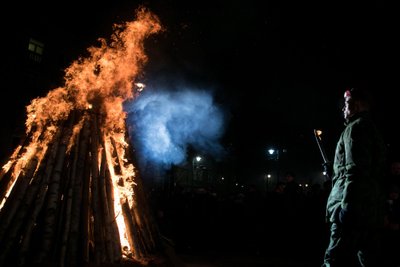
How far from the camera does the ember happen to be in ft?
16.5

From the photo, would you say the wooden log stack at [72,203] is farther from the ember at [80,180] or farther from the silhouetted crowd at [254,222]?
the silhouetted crowd at [254,222]

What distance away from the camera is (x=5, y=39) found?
16.5 metres

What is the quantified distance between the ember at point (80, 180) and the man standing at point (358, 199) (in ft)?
11.6

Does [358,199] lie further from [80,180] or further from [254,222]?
[254,222]

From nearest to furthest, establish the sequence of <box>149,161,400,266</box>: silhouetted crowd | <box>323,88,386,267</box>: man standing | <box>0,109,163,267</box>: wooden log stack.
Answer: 1. <box>323,88,386,267</box>: man standing
2. <box>0,109,163,267</box>: wooden log stack
3. <box>149,161,400,266</box>: silhouetted crowd

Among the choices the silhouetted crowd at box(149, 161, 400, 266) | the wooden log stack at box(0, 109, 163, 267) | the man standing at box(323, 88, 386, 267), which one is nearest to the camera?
the man standing at box(323, 88, 386, 267)

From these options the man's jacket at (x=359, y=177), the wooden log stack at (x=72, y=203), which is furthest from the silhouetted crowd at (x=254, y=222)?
the man's jacket at (x=359, y=177)

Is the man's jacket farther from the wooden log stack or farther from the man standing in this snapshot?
the wooden log stack

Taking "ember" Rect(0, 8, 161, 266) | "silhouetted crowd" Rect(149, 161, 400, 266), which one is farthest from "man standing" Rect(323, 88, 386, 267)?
"silhouetted crowd" Rect(149, 161, 400, 266)

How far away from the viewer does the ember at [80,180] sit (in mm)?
5016

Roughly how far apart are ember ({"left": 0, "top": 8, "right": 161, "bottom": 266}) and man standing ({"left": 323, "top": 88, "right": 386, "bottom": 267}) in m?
3.55

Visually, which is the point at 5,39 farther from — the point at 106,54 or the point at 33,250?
the point at 33,250

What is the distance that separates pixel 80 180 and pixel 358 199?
Result: 4.50 m

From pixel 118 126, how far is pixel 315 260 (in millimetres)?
6569
